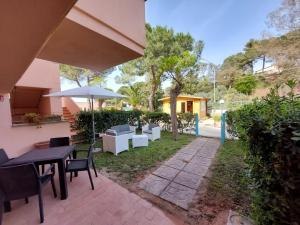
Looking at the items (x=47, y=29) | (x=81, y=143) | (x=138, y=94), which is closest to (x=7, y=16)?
(x=47, y=29)

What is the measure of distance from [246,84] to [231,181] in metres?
21.4

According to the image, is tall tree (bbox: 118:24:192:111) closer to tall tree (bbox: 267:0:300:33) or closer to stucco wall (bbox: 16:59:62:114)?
stucco wall (bbox: 16:59:62:114)

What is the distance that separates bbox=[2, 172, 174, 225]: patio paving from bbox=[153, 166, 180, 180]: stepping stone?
1122mm

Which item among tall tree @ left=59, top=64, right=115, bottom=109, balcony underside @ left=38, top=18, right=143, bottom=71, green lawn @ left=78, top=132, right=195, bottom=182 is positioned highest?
tall tree @ left=59, top=64, right=115, bottom=109

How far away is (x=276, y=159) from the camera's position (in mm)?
1606

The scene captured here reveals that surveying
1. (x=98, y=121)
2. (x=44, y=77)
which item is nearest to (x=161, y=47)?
(x=98, y=121)

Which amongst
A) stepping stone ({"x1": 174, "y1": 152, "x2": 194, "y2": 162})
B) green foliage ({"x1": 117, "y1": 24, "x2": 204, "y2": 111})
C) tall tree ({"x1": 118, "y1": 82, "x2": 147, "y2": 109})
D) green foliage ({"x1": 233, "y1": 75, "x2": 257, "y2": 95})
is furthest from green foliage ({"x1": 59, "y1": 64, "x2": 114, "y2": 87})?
green foliage ({"x1": 233, "y1": 75, "x2": 257, "y2": 95})

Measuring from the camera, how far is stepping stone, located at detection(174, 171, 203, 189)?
378cm

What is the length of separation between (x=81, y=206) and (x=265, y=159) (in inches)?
122

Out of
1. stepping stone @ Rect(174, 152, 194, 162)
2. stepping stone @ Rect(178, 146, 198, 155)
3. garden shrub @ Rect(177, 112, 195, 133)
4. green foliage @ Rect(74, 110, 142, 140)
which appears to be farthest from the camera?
garden shrub @ Rect(177, 112, 195, 133)

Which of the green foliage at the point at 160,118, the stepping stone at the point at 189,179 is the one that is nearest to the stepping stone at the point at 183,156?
the stepping stone at the point at 189,179

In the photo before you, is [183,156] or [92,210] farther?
[183,156]

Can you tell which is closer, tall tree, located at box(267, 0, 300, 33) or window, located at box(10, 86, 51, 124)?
window, located at box(10, 86, 51, 124)

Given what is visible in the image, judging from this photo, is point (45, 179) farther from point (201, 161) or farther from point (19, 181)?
point (201, 161)
